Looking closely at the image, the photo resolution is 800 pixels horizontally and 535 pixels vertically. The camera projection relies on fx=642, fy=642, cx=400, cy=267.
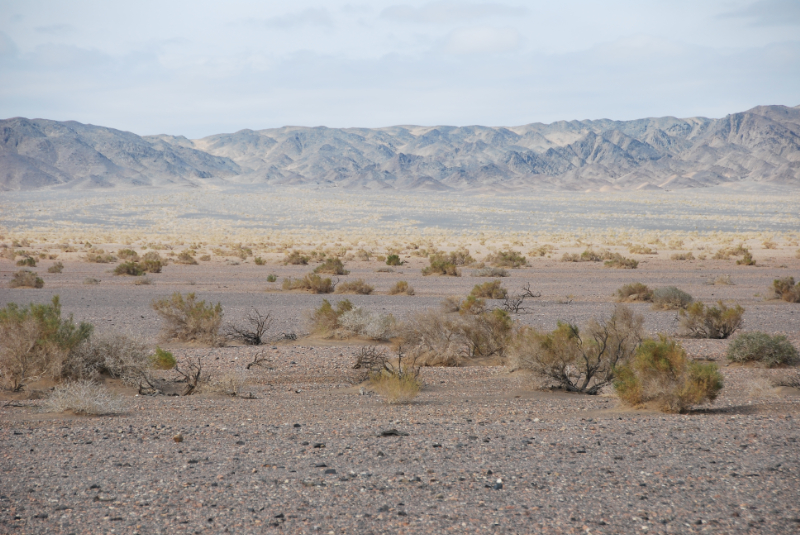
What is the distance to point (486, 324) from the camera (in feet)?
43.2

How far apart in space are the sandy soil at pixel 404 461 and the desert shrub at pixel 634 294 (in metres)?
11.1

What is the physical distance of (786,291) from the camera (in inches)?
840

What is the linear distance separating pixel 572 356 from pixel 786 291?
15.1 meters

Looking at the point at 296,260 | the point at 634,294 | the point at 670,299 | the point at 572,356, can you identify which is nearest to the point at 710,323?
the point at 670,299

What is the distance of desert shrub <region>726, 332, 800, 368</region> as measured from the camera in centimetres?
1149

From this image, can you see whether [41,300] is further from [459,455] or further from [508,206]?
[508,206]

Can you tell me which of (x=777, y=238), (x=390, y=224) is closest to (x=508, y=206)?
(x=390, y=224)

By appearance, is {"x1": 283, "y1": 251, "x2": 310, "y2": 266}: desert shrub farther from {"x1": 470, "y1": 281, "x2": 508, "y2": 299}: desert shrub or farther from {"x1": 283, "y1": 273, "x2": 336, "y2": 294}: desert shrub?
{"x1": 470, "y1": 281, "x2": 508, "y2": 299}: desert shrub

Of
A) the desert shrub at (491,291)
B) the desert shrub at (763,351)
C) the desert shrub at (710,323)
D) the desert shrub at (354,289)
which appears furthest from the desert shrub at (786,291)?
the desert shrub at (354,289)

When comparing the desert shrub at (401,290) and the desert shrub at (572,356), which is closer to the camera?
the desert shrub at (572,356)

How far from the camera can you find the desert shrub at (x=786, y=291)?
21.0m

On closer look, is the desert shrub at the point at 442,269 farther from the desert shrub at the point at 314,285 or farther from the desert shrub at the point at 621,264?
the desert shrub at the point at 621,264

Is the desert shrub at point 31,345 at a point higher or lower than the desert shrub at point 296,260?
higher

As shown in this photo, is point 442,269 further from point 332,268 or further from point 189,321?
point 189,321
